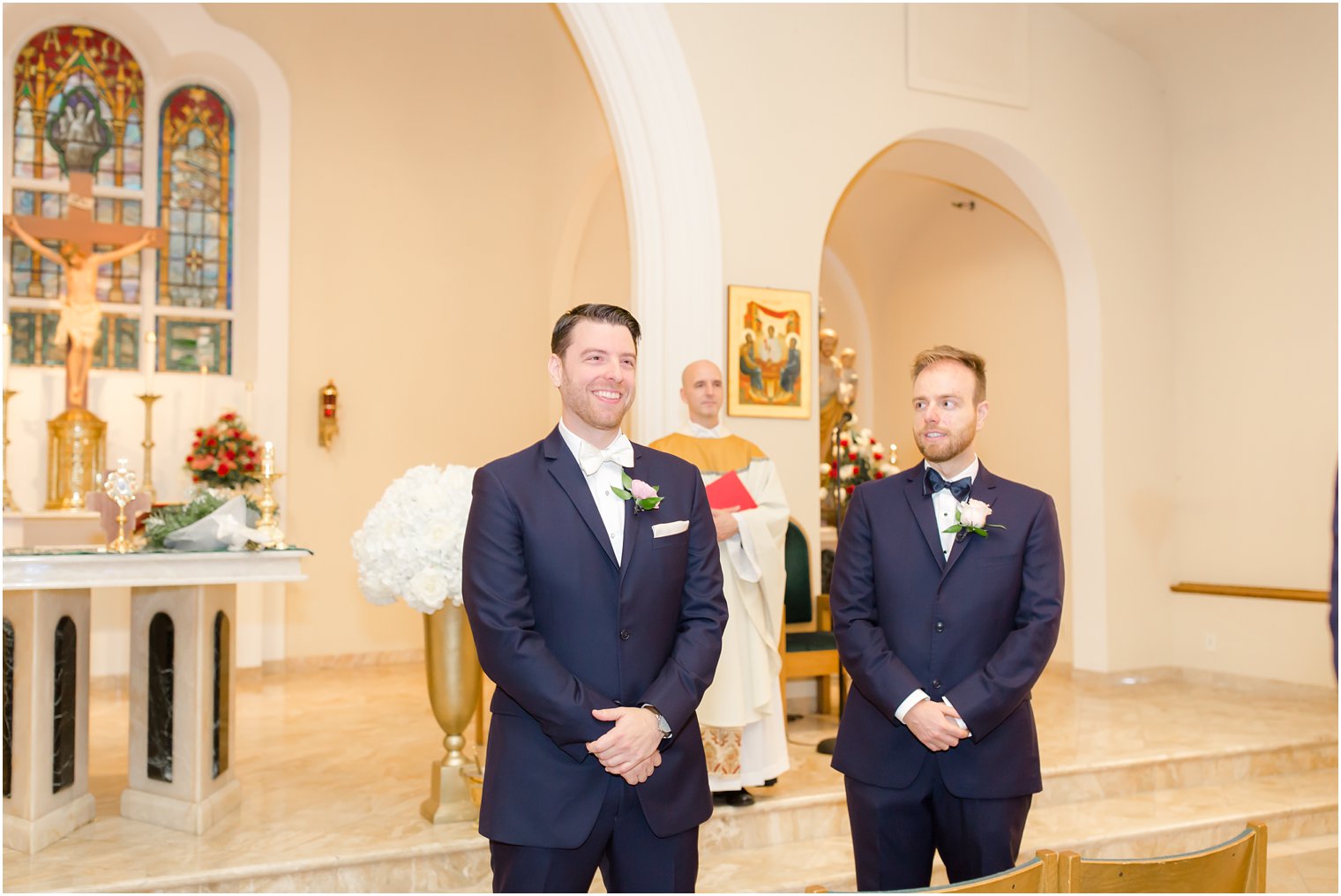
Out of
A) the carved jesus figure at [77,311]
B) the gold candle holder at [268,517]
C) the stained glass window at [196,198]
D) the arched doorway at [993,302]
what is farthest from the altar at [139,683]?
the stained glass window at [196,198]

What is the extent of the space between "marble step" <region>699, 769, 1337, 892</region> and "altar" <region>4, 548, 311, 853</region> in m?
2.06

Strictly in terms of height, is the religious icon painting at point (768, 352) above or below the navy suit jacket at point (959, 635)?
above

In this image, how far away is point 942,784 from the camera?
2.70 meters

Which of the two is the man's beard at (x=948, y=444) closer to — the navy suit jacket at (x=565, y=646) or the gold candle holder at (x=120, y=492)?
the navy suit jacket at (x=565, y=646)

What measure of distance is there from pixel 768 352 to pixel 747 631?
2.16 m

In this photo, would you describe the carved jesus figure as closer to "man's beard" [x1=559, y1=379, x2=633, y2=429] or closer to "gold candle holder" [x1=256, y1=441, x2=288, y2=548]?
"gold candle holder" [x1=256, y1=441, x2=288, y2=548]

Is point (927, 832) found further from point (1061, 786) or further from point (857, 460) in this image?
point (857, 460)

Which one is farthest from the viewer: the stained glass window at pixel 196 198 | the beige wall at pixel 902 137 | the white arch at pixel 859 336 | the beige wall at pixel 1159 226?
the white arch at pixel 859 336

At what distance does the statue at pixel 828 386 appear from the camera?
785 cm

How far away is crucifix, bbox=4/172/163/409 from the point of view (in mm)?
8055

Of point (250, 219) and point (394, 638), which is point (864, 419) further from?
point (250, 219)

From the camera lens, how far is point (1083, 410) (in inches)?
313

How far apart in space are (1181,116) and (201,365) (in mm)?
7627

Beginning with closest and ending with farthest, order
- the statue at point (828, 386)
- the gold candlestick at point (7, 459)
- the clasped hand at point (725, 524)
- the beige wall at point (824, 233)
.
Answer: the clasped hand at point (725, 524)
the beige wall at point (824, 233)
the gold candlestick at point (7, 459)
the statue at point (828, 386)
